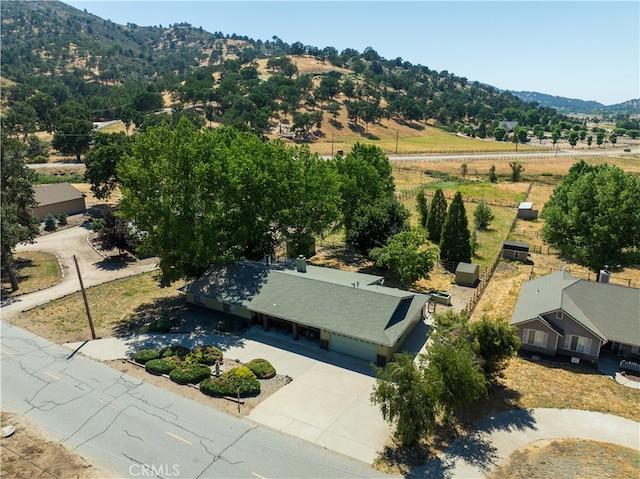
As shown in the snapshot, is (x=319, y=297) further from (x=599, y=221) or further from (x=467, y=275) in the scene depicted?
(x=599, y=221)

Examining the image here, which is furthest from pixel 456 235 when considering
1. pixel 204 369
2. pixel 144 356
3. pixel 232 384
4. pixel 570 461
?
pixel 144 356

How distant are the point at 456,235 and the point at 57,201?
62.6 m

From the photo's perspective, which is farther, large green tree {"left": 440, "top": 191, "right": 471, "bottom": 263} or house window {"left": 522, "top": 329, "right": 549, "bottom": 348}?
large green tree {"left": 440, "top": 191, "right": 471, "bottom": 263}

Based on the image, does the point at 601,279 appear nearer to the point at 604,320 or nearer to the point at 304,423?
the point at 604,320

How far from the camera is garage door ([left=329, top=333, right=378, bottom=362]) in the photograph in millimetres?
31891

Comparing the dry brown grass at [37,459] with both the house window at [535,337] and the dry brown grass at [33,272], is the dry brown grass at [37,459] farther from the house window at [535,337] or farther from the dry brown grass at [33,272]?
the house window at [535,337]

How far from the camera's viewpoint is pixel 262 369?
30125 mm

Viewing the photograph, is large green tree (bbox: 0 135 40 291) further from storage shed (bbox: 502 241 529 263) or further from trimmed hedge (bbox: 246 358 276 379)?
storage shed (bbox: 502 241 529 263)

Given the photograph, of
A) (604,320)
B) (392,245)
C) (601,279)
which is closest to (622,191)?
(601,279)

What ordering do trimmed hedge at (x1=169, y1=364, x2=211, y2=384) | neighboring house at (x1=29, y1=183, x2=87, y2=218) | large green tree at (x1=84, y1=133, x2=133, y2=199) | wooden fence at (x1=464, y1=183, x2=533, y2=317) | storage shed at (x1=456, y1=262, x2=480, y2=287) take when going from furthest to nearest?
neighboring house at (x1=29, y1=183, x2=87, y2=218)
large green tree at (x1=84, y1=133, x2=133, y2=199)
storage shed at (x1=456, y1=262, x2=480, y2=287)
wooden fence at (x1=464, y1=183, x2=533, y2=317)
trimmed hedge at (x1=169, y1=364, x2=211, y2=384)

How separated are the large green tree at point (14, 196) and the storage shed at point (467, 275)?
46.6 meters

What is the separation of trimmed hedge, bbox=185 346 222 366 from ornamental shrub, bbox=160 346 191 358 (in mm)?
518

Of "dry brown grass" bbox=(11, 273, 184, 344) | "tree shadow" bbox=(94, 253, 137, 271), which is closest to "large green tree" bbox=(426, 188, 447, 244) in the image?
"dry brown grass" bbox=(11, 273, 184, 344)

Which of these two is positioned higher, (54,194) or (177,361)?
(54,194)
